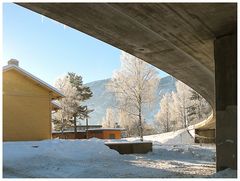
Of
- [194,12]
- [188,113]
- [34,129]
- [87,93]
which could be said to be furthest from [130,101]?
[194,12]

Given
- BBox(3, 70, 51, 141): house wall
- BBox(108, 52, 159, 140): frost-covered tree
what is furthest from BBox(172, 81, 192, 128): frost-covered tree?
BBox(3, 70, 51, 141): house wall

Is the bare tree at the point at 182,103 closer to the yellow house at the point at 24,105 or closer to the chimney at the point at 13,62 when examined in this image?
the yellow house at the point at 24,105

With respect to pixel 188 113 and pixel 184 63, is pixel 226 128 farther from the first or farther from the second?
pixel 188 113

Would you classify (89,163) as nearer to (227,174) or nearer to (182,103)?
(227,174)

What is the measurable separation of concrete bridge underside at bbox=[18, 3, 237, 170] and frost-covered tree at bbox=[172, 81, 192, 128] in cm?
4306

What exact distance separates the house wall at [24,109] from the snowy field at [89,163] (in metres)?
3.52

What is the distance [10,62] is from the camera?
81.0ft

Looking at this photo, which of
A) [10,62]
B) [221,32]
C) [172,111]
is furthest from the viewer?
[172,111]

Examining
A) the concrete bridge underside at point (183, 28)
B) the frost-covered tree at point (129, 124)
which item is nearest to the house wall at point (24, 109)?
the concrete bridge underside at point (183, 28)

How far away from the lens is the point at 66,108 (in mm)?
50938

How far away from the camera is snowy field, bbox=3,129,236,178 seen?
40.4ft

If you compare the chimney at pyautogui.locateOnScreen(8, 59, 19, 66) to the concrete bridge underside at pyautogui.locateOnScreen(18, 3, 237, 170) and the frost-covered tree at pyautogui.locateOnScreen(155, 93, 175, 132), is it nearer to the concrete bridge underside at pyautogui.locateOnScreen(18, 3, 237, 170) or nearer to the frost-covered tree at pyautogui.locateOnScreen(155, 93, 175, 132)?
the concrete bridge underside at pyautogui.locateOnScreen(18, 3, 237, 170)

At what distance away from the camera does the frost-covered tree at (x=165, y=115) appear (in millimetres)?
66312

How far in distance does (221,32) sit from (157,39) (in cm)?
270
